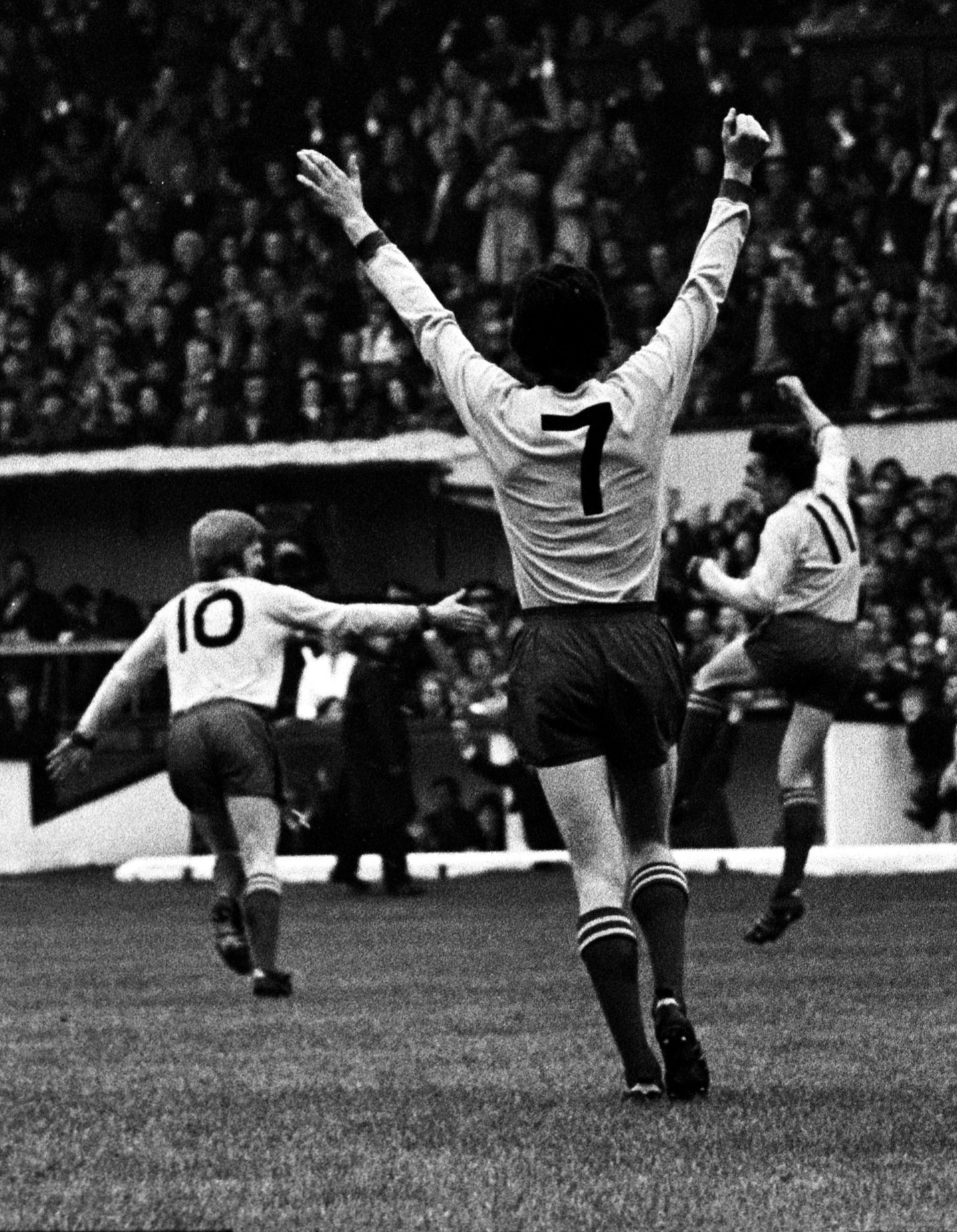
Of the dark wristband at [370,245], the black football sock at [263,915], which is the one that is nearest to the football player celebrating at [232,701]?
the black football sock at [263,915]

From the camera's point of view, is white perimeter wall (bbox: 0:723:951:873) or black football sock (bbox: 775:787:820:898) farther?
white perimeter wall (bbox: 0:723:951:873)

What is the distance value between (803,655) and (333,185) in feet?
17.1

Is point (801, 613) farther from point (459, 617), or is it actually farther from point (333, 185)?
point (333, 185)

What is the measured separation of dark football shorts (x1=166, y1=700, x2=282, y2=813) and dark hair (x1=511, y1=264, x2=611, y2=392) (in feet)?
14.3

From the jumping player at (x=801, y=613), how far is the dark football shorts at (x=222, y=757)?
177cm

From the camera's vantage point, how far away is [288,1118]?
7.11 metres

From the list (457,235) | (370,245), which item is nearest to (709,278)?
(370,245)

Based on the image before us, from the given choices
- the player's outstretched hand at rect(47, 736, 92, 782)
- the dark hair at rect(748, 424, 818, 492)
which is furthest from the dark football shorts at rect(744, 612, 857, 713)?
the player's outstretched hand at rect(47, 736, 92, 782)

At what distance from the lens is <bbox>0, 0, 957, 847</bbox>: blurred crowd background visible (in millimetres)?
22344

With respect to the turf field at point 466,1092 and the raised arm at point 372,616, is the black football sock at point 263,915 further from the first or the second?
the raised arm at point 372,616

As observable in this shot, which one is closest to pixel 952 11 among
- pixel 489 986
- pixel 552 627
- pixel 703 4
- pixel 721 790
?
pixel 703 4

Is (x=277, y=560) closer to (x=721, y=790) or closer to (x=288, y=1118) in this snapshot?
(x=721, y=790)

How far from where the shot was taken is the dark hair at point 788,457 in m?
12.0

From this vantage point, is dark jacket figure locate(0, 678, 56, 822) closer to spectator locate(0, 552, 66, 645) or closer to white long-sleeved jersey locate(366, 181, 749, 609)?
spectator locate(0, 552, 66, 645)
